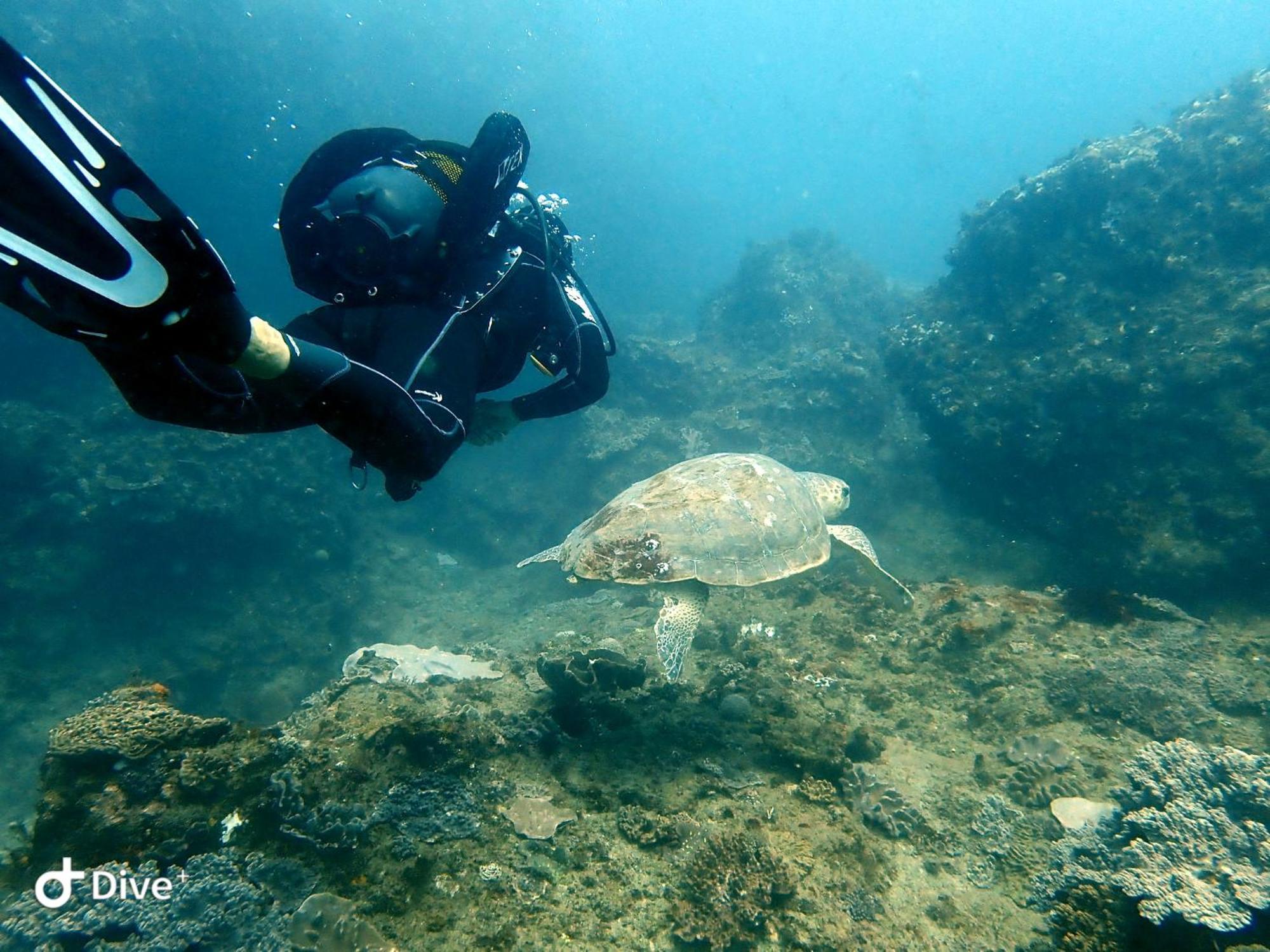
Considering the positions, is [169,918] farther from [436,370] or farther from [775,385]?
[775,385]

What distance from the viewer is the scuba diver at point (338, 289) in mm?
1314

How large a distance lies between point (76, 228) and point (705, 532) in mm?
4609

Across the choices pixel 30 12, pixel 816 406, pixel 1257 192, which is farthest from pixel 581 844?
pixel 30 12

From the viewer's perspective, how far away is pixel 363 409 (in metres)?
2.32

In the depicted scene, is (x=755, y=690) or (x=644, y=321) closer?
(x=755, y=690)

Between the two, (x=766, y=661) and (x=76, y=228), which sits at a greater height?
(x=766, y=661)

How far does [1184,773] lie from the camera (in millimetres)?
3820

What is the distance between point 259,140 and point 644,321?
86.4 ft

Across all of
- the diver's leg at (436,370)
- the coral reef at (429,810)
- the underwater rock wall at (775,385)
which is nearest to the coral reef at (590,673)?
the coral reef at (429,810)

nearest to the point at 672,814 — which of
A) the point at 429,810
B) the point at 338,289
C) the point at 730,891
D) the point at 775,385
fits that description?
the point at 730,891

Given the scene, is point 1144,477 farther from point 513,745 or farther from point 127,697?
point 127,697

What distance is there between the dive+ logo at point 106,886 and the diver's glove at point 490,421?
10.4 ft

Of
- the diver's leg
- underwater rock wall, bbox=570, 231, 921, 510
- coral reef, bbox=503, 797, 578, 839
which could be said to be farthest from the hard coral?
underwater rock wall, bbox=570, 231, 921, 510

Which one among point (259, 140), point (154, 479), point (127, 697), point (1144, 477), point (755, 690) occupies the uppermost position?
point (259, 140)
